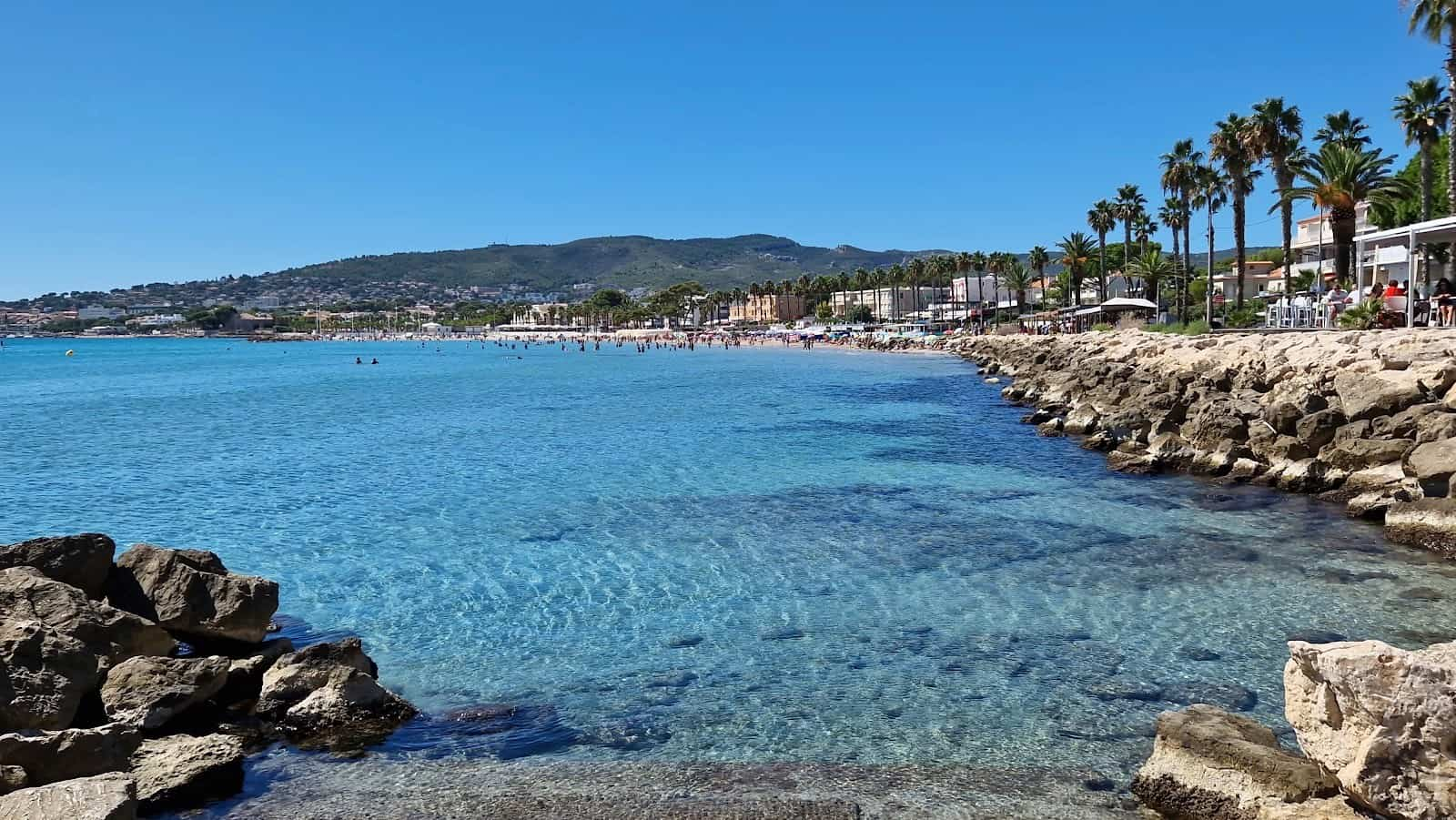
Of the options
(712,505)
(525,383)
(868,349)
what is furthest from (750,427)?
(868,349)

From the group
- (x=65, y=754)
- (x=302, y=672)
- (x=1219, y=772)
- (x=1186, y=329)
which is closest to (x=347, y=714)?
(x=302, y=672)

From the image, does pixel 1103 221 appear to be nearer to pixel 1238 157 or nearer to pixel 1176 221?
pixel 1176 221

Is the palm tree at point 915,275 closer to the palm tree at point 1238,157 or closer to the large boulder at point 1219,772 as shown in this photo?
the palm tree at point 1238,157

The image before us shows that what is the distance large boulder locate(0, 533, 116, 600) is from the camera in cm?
944

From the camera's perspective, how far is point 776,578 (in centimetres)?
1278

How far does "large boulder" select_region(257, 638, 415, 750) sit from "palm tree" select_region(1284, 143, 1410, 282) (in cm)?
3697

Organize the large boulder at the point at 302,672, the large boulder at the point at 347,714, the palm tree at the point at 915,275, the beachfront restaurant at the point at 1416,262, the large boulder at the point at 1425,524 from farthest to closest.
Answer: the palm tree at the point at 915,275
the beachfront restaurant at the point at 1416,262
the large boulder at the point at 1425,524
the large boulder at the point at 302,672
the large boulder at the point at 347,714

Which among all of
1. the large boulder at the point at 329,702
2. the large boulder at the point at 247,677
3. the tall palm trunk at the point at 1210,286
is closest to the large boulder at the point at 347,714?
A: the large boulder at the point at 329,702

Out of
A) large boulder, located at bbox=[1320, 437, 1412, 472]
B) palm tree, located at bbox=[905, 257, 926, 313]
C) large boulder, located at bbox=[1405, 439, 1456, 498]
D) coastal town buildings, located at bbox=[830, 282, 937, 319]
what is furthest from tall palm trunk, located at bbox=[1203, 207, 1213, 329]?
coastal town buildings, located at bbox=[830, 282, 937, 319]

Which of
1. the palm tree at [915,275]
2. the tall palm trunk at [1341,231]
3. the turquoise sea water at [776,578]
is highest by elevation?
the palm tree at [915,275]

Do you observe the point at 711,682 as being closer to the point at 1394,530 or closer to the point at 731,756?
the point at 731,756

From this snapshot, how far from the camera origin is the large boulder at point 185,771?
6.83 m

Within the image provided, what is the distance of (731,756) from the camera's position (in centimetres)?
761

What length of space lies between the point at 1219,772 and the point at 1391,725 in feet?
4.05
